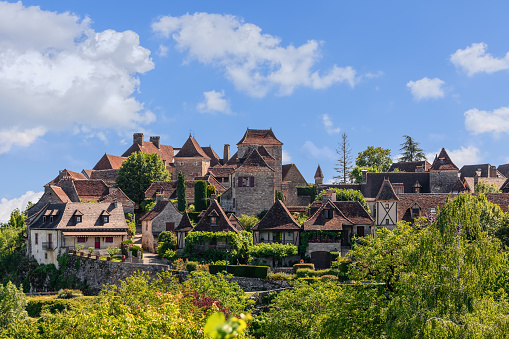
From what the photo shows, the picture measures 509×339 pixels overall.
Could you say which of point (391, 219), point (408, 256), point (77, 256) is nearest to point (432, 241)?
point (408, 256)

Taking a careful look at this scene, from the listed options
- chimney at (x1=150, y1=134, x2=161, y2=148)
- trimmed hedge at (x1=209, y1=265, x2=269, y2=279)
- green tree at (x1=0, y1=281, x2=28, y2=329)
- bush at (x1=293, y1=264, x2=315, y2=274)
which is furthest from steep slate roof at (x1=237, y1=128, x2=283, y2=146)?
green tree at (x1=0, y1=281, x2=28, y2=329)

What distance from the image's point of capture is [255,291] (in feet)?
139

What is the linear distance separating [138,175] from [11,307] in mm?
32691

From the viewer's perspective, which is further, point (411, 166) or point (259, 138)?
point (411, 166)

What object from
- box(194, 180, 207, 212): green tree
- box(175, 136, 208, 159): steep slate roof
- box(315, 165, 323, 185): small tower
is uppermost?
box(175, 136, 208, 159): steep slate roof

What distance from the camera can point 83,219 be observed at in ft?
176

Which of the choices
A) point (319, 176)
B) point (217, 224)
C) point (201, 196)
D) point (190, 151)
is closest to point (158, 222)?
point (201, 196)

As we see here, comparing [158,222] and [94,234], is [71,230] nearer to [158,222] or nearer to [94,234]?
[94,234]

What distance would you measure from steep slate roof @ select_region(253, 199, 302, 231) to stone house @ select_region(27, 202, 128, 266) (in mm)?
12656

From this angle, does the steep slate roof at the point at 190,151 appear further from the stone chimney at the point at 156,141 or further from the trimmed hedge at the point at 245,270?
the trimmed hedge at the point at 245,270

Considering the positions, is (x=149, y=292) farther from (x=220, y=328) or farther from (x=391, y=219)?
(x=391, y=219)

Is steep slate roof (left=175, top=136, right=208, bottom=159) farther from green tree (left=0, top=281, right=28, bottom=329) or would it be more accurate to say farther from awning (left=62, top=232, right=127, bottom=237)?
green tree (left=0, top=281, right=28, bottom=329)

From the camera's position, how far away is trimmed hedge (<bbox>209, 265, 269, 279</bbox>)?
43688mm

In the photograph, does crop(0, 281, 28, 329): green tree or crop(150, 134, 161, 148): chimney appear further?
crop(150, 134, 161, 148): chimney
